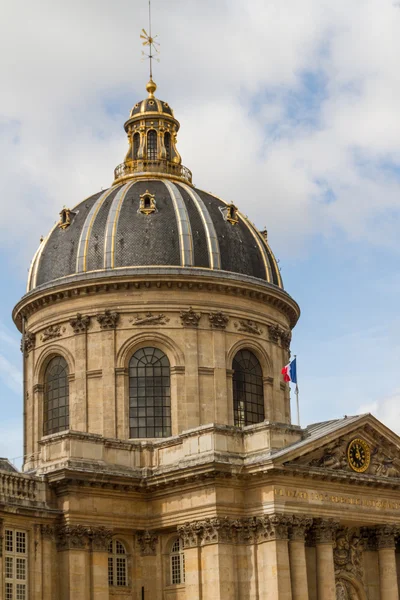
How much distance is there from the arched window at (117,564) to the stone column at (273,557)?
6.28 m

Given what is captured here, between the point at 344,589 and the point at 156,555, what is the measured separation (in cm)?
834

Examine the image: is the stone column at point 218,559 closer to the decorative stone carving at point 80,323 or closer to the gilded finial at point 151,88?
the decorative stone carving at point 80,323

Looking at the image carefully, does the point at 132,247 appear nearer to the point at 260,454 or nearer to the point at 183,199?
the point at 183,199

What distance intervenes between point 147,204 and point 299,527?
19.5 metres

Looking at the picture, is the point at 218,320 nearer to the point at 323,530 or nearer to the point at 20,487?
the point at 323,530

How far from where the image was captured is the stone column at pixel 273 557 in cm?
4781

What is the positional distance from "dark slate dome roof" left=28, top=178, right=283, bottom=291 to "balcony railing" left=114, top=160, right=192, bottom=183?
1.50 m

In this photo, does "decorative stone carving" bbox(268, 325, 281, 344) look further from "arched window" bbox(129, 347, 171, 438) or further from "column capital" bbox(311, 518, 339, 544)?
"column capital" bbox(311, 518, 339, 544)

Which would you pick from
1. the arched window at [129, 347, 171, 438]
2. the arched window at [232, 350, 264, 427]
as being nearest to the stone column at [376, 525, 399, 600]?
the arched window at [232, 350, 264, 427]

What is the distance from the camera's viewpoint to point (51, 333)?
60.2 metres

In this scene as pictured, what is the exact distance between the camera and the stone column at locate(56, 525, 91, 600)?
4862cm

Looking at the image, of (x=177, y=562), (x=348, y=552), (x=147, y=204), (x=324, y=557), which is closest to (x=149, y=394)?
(x=177, y=562)

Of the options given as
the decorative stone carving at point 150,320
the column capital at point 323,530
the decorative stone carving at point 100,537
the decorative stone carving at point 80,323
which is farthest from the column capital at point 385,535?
the decorative stone carving at point 80,323

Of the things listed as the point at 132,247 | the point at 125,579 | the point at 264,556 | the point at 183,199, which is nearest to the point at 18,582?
the point at 125,579
